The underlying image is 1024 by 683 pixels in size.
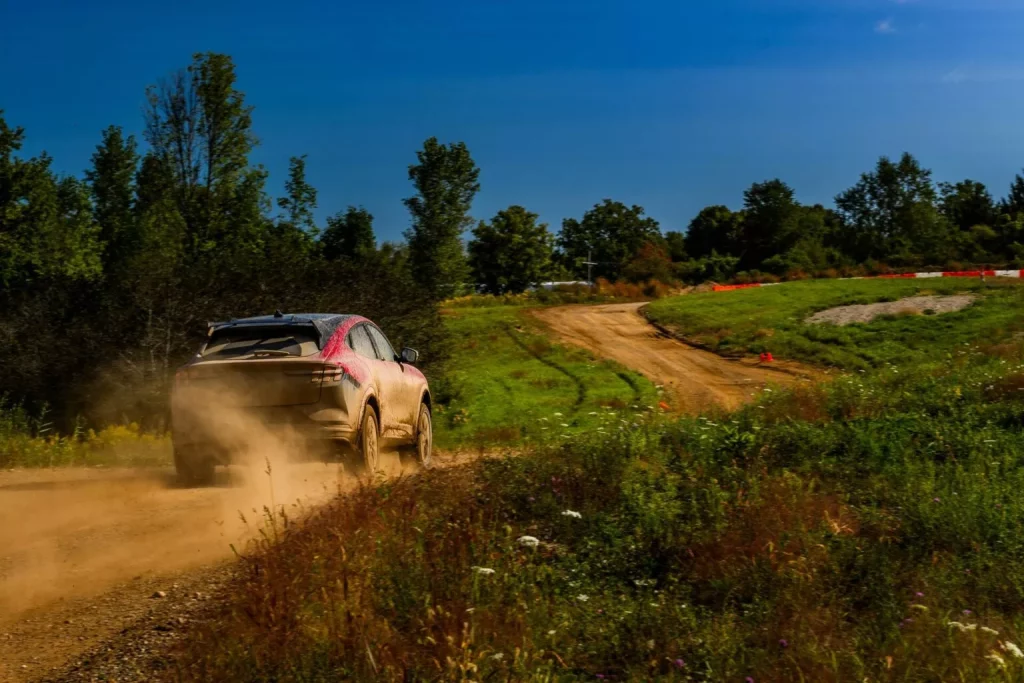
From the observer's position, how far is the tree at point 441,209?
4406cm

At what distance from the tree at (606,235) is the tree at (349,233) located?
86.5m

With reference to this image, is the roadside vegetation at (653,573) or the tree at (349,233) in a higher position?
the tree at (349,233)

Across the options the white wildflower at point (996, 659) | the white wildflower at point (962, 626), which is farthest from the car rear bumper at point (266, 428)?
the white wildflower at point (996, 659)

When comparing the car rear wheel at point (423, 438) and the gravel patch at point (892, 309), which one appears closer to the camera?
the car rear wheel at point (423, 438)

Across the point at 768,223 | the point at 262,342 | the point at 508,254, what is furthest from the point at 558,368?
the point at 768,223

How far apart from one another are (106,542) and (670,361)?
27883 mm

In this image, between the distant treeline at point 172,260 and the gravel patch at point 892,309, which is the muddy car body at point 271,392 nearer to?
the distant treeline at point 172,260

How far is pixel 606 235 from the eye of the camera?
12700 cm

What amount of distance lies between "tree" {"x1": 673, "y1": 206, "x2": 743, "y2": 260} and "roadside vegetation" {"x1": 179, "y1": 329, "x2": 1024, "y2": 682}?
4373 inches

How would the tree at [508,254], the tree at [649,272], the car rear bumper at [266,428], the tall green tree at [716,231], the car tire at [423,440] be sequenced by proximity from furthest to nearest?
the tall green tree at [716,231] → the tree at [508,254] → the tree at [649,272] → the car tire at [423,440] → the car rear bumper at [266,428]

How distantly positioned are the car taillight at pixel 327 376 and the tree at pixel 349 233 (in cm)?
2065

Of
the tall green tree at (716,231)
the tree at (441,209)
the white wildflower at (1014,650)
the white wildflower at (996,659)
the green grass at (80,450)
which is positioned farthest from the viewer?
the tall green tree at (716,231)

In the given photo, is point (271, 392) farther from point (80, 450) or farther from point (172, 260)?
point (172, 260)

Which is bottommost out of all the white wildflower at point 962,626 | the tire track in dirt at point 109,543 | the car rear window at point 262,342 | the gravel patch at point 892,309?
the gravel patch at point 892,309
